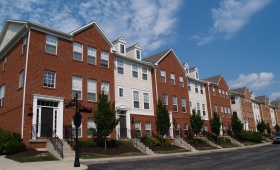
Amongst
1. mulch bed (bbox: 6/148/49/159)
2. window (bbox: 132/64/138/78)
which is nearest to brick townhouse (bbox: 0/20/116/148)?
mulch bed (bbox: 6/148/49/159)

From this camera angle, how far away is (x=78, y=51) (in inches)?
891

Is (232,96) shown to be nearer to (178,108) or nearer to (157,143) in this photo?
(178,108)

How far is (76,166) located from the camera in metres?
12.3

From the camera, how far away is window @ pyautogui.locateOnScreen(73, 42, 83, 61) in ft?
73.3

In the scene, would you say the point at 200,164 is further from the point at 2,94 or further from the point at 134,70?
the point at 2,94

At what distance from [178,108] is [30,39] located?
19.5 metres

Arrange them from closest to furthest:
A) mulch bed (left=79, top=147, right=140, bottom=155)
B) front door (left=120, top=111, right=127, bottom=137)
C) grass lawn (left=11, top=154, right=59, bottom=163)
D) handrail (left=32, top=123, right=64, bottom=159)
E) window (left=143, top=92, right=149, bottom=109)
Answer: grass lawn (left=11, top=154, right=59, bottom=163) < handrail (left=32, top=123, right=64, bottom=159) < mulch bed (left=79, top=147, right=140, bottom=155) < front door (left=120, top=111, right=127, bottom=137) < window (left=143, top=92, right=149, bottom=109)

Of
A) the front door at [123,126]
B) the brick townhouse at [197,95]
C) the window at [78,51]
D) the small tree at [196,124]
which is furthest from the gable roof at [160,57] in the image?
the window at [78,51]

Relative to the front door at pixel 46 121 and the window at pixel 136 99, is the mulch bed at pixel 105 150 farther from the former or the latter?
the window at pixel 136 99

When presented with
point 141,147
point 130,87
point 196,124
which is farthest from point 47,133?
point 196,124

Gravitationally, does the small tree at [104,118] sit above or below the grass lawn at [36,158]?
above

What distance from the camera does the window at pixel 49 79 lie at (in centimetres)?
1980

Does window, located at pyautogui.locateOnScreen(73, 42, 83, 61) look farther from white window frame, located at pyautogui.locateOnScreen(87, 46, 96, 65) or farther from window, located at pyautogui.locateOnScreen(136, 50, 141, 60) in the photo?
window, located at pyautogui.locateOnScreen(136, 50, 141, 60)

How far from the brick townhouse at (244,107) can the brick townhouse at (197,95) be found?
13280 mm
